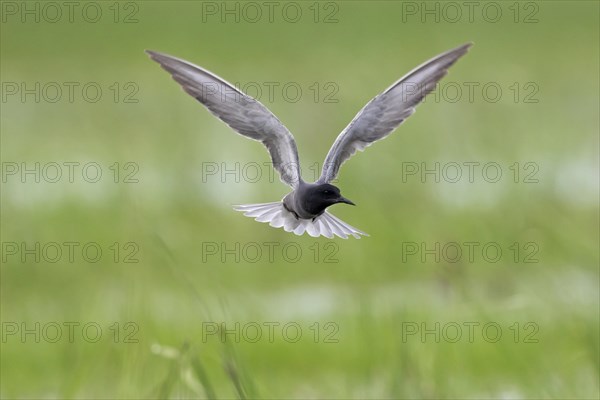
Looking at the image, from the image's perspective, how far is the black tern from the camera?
120cm

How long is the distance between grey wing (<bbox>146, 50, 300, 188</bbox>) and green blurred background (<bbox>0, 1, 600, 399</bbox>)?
319mm

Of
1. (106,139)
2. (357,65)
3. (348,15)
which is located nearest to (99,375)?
(106,139)

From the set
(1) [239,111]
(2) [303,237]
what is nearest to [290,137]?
(1) [239,111]

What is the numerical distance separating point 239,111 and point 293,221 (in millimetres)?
112

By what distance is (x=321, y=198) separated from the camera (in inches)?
47.0

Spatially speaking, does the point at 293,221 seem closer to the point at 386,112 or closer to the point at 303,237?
the point at 386,112

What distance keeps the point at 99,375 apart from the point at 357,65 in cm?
566

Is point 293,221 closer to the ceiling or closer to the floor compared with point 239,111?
closer to the floor

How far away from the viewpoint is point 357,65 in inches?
362

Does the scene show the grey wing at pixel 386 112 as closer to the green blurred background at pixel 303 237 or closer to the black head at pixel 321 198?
the black head at pixel 321 198

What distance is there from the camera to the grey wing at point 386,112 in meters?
1.22

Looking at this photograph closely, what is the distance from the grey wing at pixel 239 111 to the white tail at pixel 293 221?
0.11ft

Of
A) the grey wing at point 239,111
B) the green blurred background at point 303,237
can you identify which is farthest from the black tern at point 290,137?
the green blurred background at point 303,237

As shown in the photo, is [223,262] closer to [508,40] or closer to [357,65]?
[357,65]
